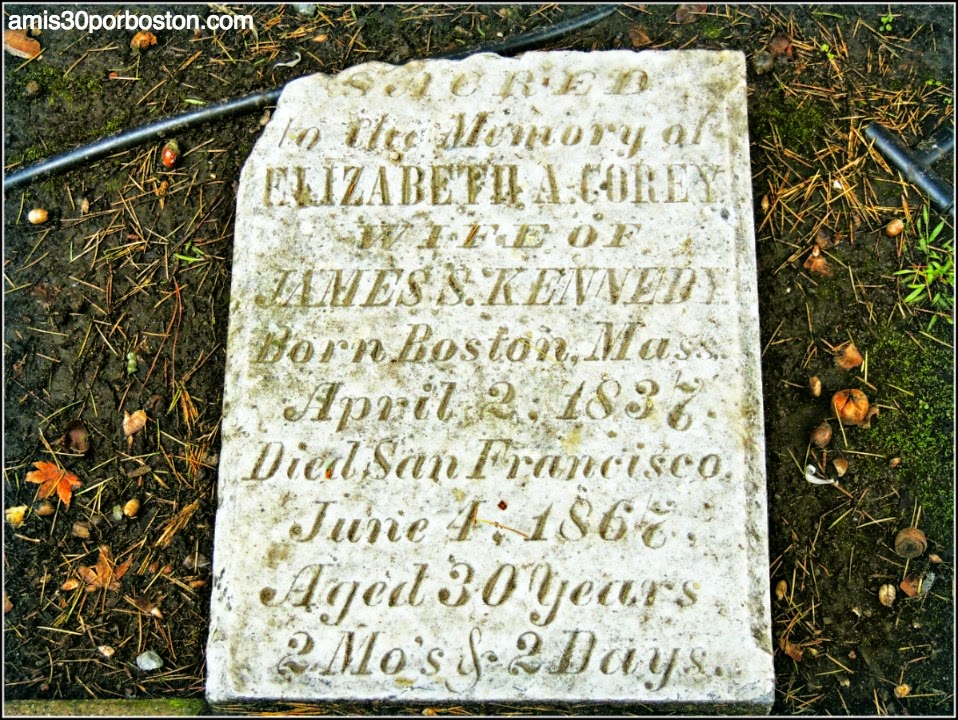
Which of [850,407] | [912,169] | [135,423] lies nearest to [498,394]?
[850,407]

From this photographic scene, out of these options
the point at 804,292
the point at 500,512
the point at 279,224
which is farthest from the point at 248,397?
the point at 804,292

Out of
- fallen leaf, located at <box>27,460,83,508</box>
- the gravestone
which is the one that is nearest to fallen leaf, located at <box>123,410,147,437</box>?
fallen leaf, located at <box>27,460,83,508</box>

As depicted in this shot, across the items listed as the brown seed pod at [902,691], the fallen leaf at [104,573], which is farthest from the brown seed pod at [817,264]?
the fallen leaf at [104,573]

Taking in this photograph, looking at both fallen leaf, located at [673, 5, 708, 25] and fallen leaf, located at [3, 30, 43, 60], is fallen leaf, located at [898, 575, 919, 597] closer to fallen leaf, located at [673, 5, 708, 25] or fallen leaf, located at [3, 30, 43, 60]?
fallen leaf, located at [673, 5, 708, 25]

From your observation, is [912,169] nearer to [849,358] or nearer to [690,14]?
[849,358]

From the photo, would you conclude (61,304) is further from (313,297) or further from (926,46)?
(926,46)

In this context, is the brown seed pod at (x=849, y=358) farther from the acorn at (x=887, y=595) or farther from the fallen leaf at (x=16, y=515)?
the fallen leaf at (x=16, y=515)
